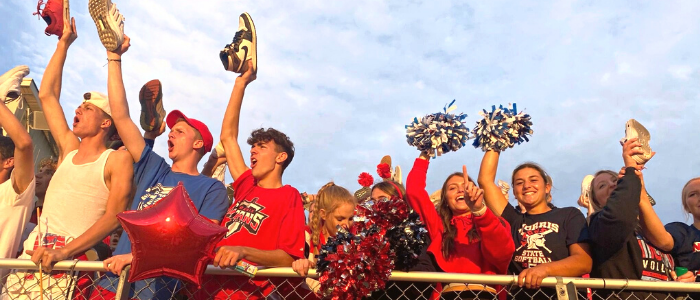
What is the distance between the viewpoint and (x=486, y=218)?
299 cm

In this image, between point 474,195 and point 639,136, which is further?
point 639,136

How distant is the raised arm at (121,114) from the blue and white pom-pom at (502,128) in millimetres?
2298

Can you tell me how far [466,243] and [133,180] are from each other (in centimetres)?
220

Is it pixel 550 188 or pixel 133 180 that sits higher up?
pixel 550 188

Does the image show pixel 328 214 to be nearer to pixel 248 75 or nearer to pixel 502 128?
pixel 248 75

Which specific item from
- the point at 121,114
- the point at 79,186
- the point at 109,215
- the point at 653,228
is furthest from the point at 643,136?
the point at 79,186

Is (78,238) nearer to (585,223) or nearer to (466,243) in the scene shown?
(466,243)

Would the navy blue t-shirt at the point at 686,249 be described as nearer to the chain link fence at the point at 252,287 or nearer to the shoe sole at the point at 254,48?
the chain link fence at the point at 252,287

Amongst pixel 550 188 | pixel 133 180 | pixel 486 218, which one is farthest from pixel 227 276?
pixel 550 188

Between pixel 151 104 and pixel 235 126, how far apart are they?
0.90 metres

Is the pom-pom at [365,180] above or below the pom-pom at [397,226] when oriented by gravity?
above

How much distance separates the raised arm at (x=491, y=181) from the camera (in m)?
3.70

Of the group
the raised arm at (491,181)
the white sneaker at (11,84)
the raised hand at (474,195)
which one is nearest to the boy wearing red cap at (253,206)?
the raised hand at (474,195)

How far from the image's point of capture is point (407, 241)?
2.94 metres
